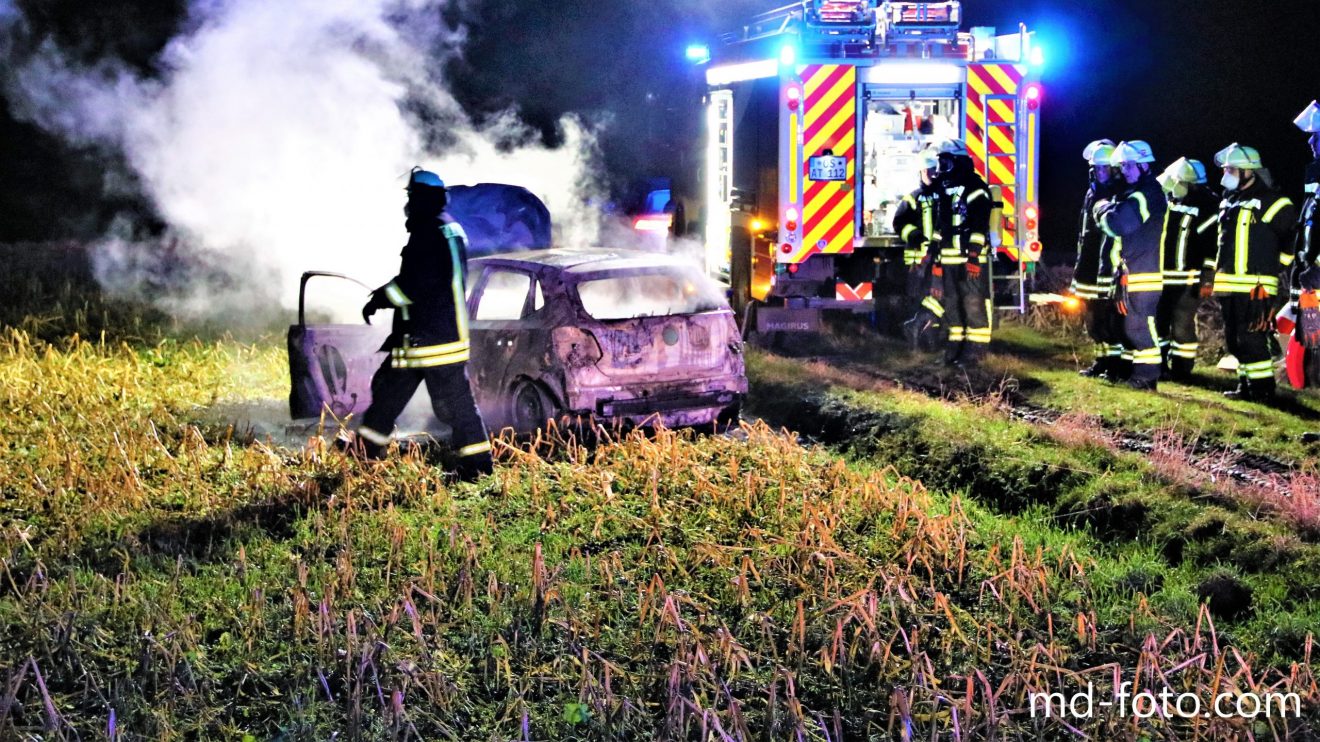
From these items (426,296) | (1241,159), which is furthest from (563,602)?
(1241,159)

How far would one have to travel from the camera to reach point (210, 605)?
5.52 metres

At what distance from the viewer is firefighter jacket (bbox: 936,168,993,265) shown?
37.4ft

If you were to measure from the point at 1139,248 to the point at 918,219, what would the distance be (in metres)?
1.79

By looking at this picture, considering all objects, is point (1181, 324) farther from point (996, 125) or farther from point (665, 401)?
point (665, 401)

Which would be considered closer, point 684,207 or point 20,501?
point 20,501

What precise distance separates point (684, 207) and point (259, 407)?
580 cm

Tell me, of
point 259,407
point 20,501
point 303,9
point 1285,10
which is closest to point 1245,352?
point 259,407

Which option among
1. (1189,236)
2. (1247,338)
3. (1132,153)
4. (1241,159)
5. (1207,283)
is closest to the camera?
(1241,159)

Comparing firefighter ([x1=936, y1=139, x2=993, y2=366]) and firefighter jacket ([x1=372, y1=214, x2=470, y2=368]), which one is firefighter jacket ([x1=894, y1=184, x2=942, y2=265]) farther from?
firefighter jacket ([x1=372, y1=214, x2=470, y2=368])

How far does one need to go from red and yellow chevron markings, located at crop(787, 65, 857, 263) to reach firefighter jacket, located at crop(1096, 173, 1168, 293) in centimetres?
217

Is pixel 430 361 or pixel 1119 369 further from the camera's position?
pixel 1119 369

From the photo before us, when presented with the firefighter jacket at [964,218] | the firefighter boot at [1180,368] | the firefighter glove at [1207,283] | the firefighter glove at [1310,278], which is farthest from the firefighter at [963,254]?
the firefighter glove at [1310,278]

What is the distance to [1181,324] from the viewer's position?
10852 millimetres

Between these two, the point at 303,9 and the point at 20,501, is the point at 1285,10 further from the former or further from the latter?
the point at 20,501
